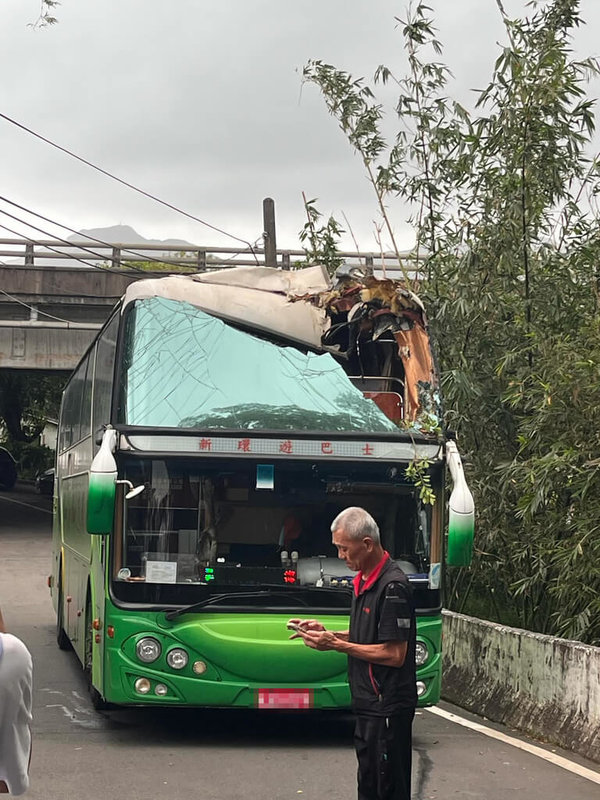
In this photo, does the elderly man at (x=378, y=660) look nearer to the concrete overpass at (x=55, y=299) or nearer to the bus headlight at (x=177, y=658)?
the bus headlight at (x=177, y=658)

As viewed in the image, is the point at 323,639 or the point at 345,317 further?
the point at 345,317

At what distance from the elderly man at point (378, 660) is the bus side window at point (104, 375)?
14.3ft

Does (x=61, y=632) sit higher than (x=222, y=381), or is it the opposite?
(x=222, y=381)

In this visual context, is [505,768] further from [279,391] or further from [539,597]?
[539,597]

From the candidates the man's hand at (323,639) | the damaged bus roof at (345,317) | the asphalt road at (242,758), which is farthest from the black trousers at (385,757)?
the damaged bus roof at (345,317)

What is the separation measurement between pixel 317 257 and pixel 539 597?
22.2 feet

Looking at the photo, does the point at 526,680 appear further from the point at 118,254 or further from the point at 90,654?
the point at 118,254

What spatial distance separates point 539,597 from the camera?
13.8 m

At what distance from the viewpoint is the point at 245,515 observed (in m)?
10.1

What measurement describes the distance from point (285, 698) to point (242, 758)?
1.69 ft

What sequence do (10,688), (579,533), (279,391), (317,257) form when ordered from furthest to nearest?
(317,257)
(579,533)
(279,391)
(10,688)

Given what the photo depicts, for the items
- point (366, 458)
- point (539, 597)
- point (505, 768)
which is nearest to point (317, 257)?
point (539, 597)

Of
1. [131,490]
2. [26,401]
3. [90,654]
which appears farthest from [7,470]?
[131,490]

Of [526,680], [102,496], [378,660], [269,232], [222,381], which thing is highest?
[269,232]
